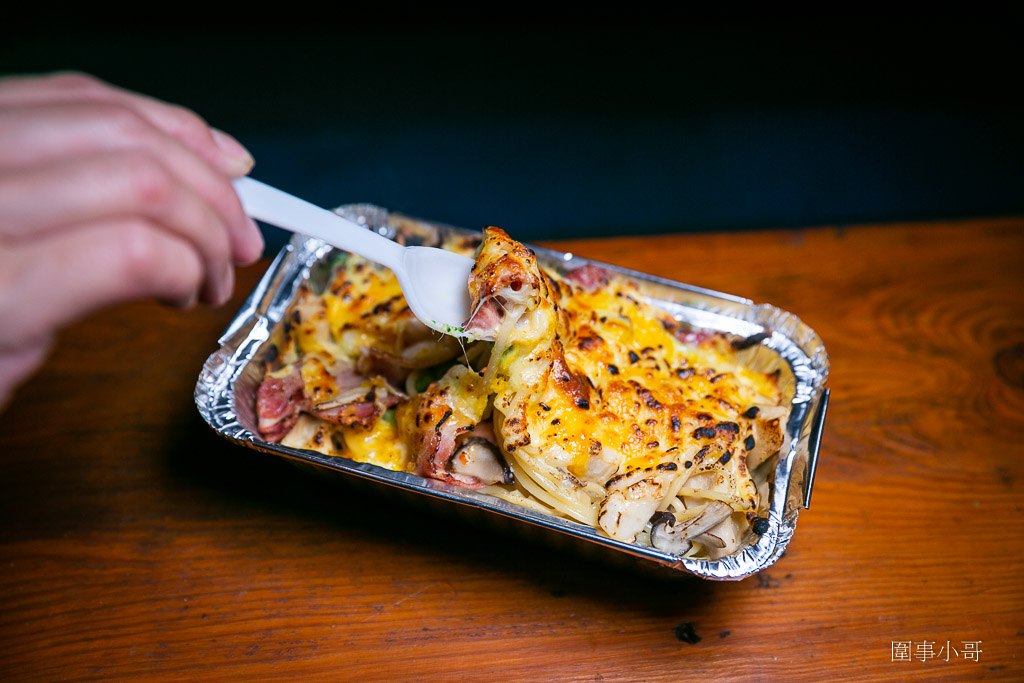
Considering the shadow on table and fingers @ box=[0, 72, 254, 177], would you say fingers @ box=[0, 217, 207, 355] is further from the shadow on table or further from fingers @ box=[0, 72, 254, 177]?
the shadow on table

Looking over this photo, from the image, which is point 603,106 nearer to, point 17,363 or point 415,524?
point 415,524

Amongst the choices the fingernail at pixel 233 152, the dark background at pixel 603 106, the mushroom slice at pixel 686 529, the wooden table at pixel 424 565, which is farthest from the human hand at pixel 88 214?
the dark background at pixel 603 106

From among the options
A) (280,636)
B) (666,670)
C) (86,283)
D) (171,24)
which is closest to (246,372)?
(280,636)

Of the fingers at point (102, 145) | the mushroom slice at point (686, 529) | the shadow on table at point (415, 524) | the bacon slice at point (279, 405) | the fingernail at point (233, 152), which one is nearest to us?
the fingers at point (102, 145)

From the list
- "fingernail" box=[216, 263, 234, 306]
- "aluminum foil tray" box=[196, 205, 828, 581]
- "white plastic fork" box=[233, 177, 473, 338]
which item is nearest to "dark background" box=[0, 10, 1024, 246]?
"aluminum foil tray" box=[196, 205, 828, 581]

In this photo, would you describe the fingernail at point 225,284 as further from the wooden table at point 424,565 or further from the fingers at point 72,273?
the wooden table at point 424,565

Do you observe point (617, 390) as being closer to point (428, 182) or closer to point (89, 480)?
point (89, 480)

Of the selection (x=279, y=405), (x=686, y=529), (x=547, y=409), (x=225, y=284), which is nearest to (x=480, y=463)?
(x=547, y=409)
